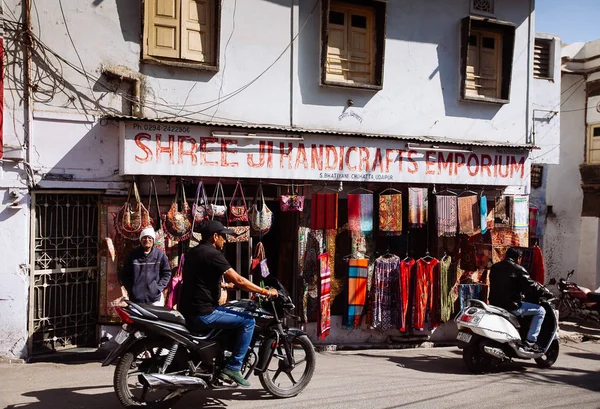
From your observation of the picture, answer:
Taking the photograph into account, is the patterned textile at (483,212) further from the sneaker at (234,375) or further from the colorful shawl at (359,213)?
the sneaker at (234,375)

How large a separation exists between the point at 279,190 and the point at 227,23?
260 cm

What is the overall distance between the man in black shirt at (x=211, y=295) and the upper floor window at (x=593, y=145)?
542 inches

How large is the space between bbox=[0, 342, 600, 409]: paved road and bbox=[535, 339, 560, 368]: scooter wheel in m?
0.10

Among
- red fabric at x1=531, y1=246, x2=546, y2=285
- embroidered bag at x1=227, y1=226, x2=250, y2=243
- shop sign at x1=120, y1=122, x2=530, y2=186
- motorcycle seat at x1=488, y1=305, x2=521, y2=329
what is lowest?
motorcycle seat at x1=488, y1=305, x2=521, y2=329

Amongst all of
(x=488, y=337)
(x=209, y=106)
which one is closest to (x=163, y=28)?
(x=209, y=106)

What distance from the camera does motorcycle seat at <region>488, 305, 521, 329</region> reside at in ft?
26.1

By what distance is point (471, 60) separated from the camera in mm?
10945

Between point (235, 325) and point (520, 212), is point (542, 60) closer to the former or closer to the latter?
point (520, 212)

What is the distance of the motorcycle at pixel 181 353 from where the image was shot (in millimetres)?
5562

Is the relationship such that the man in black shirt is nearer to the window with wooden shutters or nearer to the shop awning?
the shop awning

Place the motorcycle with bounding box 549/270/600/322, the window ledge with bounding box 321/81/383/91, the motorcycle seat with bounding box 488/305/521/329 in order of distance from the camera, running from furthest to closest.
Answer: the motorcycle with bounding box 549/270/600/322
the window ledge with bounding box 321/81/383/91
the motorcycle seat with bounding box 488/305/521/329

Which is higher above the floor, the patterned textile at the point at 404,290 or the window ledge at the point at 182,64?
the window ledge at the point at 182,64

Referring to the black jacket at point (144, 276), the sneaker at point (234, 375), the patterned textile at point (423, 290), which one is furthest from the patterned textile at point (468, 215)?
the sneaker at point (234, 375)

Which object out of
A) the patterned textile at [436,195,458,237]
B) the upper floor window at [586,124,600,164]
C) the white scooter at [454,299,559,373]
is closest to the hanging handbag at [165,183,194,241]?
the white scooter at [454,299,559,373]
